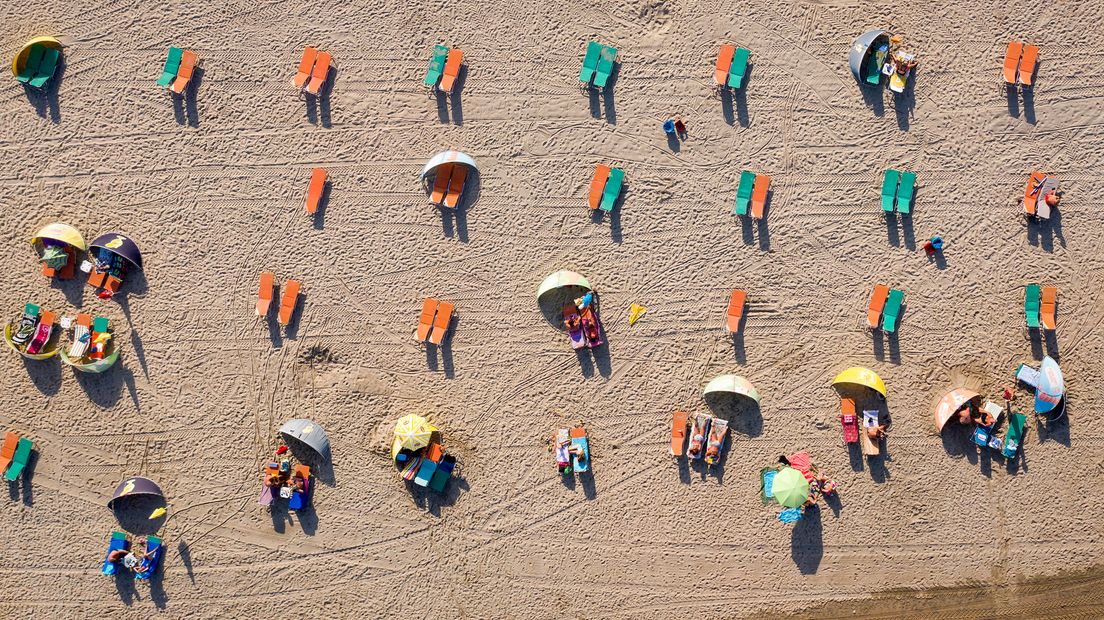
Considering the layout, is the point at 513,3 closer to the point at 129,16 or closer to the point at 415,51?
the point at 415,51

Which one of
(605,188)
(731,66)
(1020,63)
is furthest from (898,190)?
(605,188)

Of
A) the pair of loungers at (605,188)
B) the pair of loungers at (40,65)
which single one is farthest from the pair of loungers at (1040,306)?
the pair of loungers at (40,65)

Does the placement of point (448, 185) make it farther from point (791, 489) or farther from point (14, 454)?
point (14, 454)

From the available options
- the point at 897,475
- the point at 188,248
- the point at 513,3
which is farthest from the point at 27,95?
the point at 897,475

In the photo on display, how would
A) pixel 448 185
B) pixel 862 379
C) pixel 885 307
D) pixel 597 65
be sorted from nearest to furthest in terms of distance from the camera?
pixel 862 379, pixel 885 307, pixel 448 185, pixel 597 65

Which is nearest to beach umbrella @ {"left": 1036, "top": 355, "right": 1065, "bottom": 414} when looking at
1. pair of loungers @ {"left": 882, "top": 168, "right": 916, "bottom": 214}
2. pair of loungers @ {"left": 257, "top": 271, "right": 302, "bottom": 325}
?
pair of loungers @ {"left": 882, "top": 168, "right": 916, "bottom": 214}

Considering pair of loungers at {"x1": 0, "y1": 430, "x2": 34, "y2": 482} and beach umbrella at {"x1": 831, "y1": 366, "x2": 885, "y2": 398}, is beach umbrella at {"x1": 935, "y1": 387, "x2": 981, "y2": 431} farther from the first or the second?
pair of loungers at {"x1": 0, "y1": 430, "x2": 34, "y2": 482}
